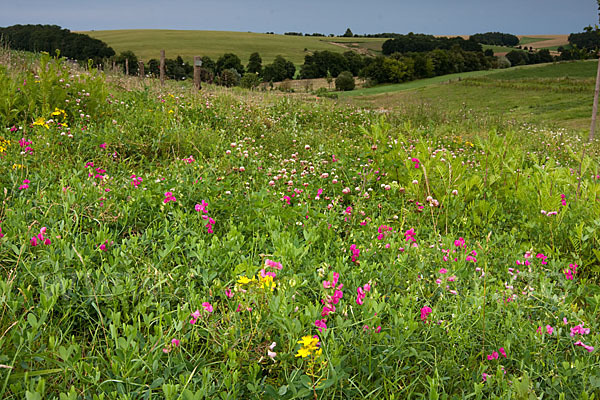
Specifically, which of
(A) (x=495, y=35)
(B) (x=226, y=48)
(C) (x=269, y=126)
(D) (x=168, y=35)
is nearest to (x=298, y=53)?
(B) (x=226, y=48)

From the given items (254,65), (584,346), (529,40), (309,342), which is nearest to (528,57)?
(529,40)

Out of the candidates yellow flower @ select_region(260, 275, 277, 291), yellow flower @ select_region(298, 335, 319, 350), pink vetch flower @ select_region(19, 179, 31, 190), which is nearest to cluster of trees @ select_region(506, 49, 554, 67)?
pink vetch flower @ select_region(19, 179, 31, 190)

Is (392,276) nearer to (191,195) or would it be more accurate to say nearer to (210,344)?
(210,344)

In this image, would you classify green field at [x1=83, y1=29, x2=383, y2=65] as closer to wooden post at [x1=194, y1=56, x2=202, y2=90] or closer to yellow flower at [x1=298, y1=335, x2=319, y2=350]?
wooden post at [x1=194, y1=56, x2=202, y2=90]

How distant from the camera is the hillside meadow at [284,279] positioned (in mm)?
1890

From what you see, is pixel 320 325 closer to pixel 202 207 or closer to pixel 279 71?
pixel 202 207

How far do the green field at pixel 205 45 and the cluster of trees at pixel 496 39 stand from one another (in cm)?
2291

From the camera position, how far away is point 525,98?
82.7 ft

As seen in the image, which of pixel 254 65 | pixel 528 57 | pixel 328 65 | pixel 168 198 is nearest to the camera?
pixel 168 198

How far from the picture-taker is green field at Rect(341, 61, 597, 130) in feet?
59.5

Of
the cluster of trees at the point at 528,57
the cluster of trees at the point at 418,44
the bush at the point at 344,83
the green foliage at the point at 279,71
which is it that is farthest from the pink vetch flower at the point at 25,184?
the cluster of trees at the point at 418,44

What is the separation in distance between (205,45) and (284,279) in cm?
8849

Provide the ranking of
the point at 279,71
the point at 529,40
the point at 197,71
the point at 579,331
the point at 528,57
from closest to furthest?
1. the point at 579,331
2. the point at 197,71
3. the point at 279,71
4. the point at 528,57
5. the point at 529,40

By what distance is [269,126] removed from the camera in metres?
9.52
